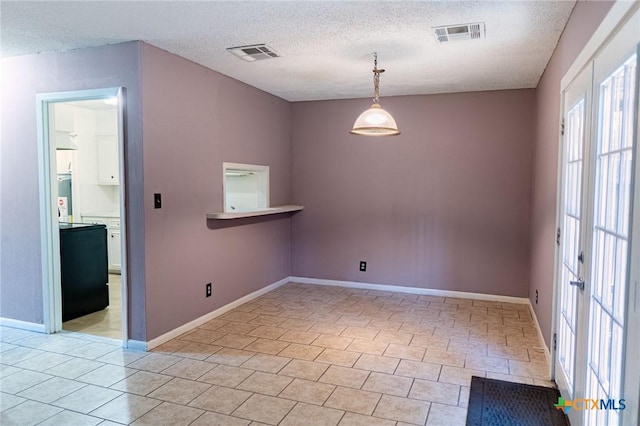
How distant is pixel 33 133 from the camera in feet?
12.6

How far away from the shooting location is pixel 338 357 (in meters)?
3.41

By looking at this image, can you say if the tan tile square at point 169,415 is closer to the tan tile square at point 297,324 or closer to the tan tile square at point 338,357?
the tan tile square at point 338,357

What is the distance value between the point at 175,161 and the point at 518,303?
402 cm

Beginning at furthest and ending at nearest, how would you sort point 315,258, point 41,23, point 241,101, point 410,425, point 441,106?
point 315,258 → point 441,106 → point 241,101 → point 41,23 → point 410,425

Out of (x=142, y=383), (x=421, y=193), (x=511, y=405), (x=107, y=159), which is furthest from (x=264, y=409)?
(x=107, y=159)

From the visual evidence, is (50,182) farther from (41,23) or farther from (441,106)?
(441,106)

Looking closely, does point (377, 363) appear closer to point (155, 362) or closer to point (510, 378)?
point (510, 378)

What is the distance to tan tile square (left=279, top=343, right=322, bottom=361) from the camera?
3414mm

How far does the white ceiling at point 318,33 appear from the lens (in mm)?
2691

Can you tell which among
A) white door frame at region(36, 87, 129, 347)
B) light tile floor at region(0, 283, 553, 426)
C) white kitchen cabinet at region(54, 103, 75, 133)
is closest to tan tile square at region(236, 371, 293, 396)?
light tile floor at region(0, 283, 553, 426)

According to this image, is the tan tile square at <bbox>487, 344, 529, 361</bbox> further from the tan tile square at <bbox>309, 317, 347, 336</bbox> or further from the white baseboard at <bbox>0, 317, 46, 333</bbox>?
the white baseboard at <bbox>0, 317, 46, 333</bbox>

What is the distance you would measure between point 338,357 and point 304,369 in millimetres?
349

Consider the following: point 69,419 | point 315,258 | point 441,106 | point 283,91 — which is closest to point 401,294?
point 315,258

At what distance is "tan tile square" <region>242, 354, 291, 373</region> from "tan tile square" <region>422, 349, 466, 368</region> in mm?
1108
